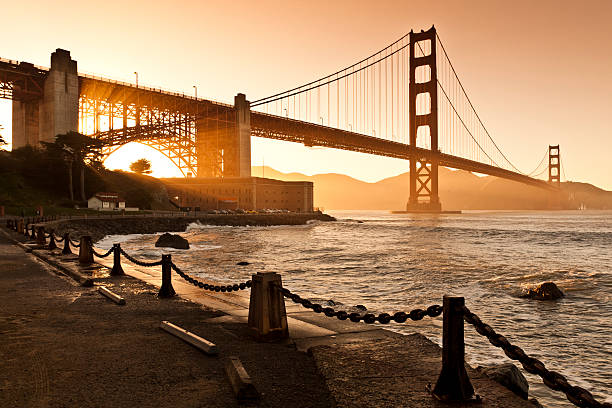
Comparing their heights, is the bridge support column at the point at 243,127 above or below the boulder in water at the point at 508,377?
above

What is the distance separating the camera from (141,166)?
342ft

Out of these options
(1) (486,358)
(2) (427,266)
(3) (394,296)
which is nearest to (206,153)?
(2) (427,266)

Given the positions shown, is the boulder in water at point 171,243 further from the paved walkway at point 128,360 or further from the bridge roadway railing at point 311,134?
the bridge roadway railing at point 311,134

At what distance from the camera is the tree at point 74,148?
196 ft

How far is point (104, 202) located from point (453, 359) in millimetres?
68649

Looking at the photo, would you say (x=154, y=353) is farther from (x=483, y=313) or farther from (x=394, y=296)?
(x=394, y=296)

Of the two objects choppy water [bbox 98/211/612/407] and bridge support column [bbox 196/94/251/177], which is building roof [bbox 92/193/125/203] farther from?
choppy water [bbox 98/211/612/407]

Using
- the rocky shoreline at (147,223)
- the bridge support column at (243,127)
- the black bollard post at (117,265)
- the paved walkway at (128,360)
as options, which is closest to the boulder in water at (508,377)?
the paved walkway at (128,360)

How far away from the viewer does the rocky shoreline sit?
39.7 metres

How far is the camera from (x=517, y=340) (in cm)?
983

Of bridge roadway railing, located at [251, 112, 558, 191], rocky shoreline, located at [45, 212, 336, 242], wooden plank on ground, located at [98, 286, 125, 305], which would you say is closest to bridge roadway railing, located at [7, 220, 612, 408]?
wooden plank on ground, located at [98, 286, 125, 305]

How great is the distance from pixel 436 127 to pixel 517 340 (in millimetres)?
109492

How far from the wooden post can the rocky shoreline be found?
2328 cm

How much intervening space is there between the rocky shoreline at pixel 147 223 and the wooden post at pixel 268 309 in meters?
23.3
